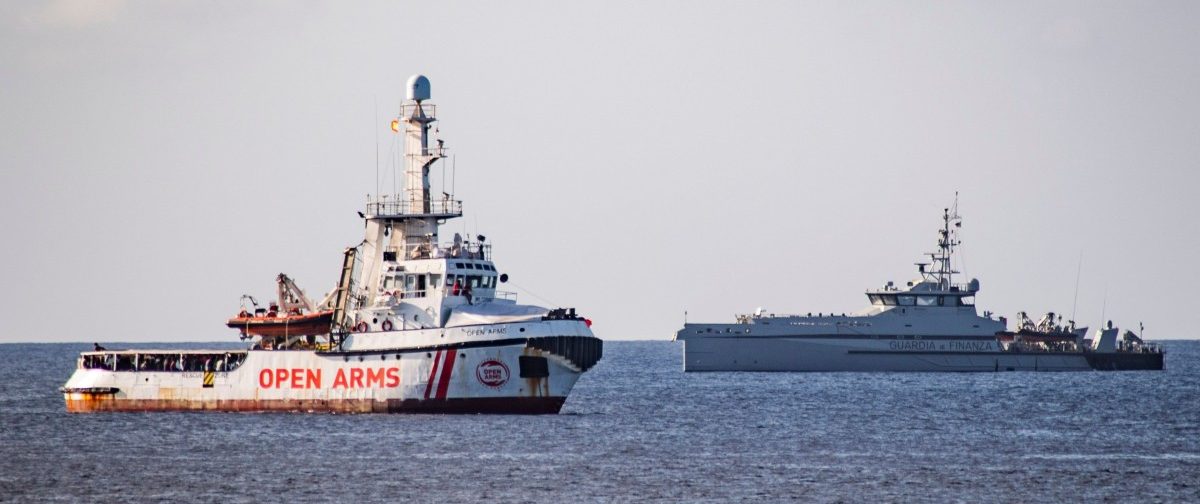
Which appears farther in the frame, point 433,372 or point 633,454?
point 433,372

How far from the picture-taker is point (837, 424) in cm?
6581

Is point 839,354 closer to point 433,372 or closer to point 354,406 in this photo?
point 354,406

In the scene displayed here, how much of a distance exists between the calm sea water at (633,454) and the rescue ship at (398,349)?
992 millimetres

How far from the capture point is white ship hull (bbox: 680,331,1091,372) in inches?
4311

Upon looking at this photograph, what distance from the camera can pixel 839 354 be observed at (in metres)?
110

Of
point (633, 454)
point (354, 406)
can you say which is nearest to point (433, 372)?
point (354, 406)

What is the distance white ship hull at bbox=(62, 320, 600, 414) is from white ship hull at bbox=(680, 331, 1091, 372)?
4710cm

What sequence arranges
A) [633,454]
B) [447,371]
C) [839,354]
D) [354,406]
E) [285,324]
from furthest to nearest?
[839,354]
[285,324]
[354,406]
[447,371]
[633,454]

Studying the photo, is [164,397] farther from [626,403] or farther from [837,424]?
[837,424]

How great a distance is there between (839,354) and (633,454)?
2325 inches

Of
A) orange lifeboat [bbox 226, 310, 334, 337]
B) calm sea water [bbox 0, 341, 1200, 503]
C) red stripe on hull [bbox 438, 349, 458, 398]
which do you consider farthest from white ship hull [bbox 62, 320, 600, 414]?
orange lifeboat [bbox 226, 310, 334, 337]

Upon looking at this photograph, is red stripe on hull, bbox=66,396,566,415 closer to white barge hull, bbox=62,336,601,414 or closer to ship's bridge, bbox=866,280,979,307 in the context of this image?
white barge hull, bbox=62,336,601,414

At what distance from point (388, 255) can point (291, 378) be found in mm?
6013

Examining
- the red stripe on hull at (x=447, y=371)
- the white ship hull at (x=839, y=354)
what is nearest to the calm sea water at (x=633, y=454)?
the red stripe on hull at (x=447, y=371)
